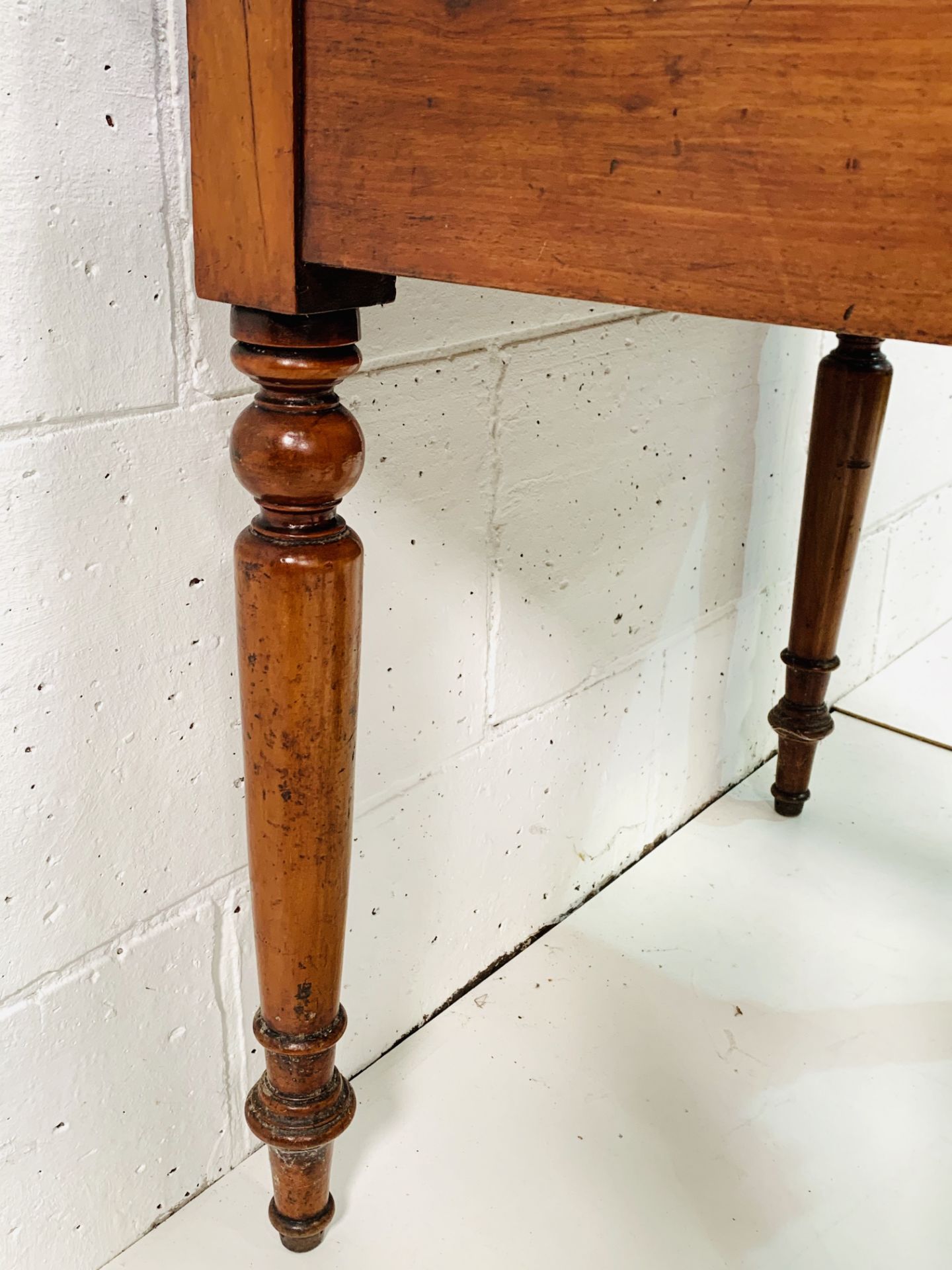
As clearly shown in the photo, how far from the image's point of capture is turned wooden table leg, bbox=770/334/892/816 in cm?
110

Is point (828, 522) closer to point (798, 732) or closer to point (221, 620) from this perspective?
point (798, 732)

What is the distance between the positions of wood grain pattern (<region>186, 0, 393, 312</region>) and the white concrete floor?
57 cm

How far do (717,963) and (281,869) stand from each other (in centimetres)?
55

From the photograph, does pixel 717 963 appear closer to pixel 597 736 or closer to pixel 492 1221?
pixel 597 736

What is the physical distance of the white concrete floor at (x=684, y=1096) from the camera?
792mm

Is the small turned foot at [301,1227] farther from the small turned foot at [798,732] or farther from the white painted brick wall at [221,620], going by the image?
the small turned foot at [798,732]

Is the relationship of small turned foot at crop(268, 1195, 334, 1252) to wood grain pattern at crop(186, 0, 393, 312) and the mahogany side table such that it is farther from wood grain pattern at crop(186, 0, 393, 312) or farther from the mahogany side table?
wood grain pattern at crop(186, 0, 393, 312)

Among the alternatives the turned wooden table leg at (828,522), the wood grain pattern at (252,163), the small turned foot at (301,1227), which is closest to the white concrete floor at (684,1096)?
the small turned foot at (301,1227)

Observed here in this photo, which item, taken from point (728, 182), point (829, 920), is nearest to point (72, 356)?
point (728, 182)

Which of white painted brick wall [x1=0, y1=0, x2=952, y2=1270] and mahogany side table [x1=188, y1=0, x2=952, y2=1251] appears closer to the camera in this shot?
mahogany side table [x1=188, y1=0, x2=952, y2=1251]

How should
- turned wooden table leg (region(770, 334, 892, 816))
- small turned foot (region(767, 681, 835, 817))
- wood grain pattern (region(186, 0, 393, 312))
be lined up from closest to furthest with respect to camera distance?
wood grain pattern (region(186, 0, 393, 312))
turned wooden table leg (region(770, 334, 892, 816))
small turned foot (region(767, 681, 835, 817))

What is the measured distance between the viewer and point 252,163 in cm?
53

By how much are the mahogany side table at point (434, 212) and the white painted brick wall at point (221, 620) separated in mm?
81

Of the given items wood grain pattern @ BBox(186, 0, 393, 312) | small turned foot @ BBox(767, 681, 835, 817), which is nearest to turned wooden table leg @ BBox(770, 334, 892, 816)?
small turned foot @ BBox(767, 681, 835, 817)
